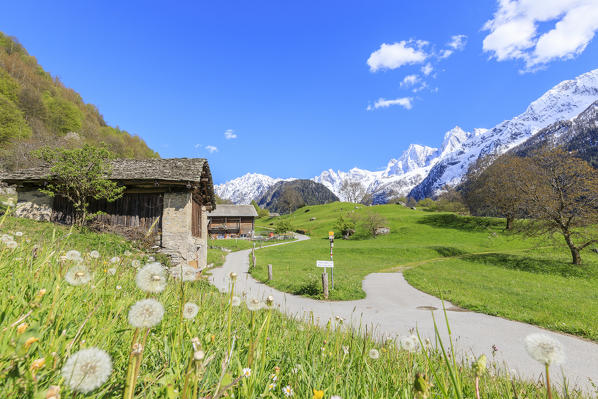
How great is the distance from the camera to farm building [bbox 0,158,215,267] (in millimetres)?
16875

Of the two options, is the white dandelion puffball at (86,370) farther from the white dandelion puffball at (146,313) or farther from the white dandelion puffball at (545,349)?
the white dandelion puffball at (545,349)

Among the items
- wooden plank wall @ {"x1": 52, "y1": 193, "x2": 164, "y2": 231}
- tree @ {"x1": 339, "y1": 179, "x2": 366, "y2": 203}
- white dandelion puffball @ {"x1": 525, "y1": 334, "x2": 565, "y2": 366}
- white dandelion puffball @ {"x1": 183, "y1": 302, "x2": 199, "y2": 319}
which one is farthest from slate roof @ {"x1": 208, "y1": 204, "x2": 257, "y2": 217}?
white dandelion puffball @ {"x1": 525, "y1": 334, "x2": 565, "y2": 366}

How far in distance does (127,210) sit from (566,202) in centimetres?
3474

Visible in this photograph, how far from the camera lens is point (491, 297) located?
1462 centimetres

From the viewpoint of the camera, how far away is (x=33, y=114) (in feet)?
190

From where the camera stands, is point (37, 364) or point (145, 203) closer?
point (37, 364)

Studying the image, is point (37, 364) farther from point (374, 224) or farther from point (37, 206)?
point (374, 224)

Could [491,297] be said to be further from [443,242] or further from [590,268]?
[443,242]

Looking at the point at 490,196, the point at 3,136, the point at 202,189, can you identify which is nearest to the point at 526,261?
the point at 490,196

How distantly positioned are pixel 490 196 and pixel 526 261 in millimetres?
22210

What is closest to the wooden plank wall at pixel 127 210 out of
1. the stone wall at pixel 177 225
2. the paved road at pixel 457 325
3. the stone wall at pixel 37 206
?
the stone wall at pixel 37 206

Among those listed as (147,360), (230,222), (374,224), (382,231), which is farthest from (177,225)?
(230,222)

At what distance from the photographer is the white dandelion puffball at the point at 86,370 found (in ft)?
2.72

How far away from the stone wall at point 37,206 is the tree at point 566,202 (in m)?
38.0
